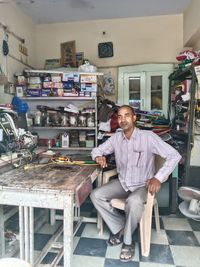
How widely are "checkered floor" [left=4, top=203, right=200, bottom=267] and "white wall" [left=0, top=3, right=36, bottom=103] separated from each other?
1.91 metres

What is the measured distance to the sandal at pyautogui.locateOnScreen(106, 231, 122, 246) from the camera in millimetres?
2205

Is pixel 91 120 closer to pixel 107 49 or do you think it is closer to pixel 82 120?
pixel 82 120

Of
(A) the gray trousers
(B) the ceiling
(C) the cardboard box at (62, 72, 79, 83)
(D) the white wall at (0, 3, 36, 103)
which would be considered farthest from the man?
(B) the ceiling

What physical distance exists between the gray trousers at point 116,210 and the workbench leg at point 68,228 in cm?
62

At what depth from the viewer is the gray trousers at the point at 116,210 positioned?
6.67 ft

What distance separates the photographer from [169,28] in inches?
164

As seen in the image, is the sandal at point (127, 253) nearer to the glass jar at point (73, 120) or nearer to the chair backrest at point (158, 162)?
the chair backrest at point (158, 162)

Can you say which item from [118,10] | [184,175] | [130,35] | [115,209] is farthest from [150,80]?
[115,209]

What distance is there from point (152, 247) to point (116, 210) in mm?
421

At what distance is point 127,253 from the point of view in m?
2.01

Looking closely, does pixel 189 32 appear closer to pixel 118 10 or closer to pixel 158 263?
pixel 118 10

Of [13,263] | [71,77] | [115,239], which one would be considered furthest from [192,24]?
[13,263]

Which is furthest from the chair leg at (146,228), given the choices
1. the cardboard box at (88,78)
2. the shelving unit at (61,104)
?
the cardboard box at (88,78)

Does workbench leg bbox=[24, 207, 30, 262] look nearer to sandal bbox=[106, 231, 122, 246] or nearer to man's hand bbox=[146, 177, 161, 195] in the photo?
sandal bbox=[106, 231, 122, 246]
